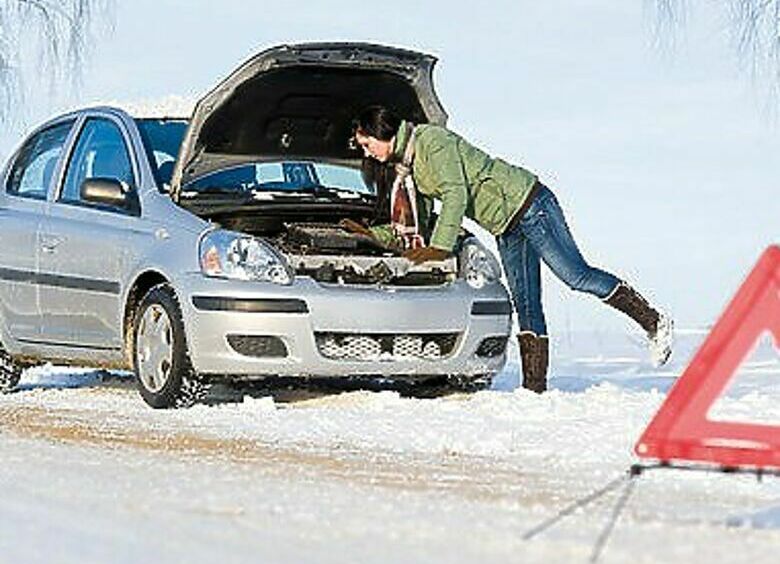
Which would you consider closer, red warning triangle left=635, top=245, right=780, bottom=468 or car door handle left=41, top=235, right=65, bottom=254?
red warning triangle left=635, top=245, right=780, bottom=468

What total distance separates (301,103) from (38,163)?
5.69 feet

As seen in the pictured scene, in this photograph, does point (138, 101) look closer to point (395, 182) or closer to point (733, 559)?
point (395, 182)

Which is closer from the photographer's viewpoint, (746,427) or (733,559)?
(733,559)

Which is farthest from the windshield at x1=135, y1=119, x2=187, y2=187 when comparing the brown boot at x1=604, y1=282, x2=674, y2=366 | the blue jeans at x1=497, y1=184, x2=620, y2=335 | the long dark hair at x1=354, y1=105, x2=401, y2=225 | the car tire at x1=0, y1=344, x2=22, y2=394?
the brown boot at x1=604, y1=282, x2=674, y2=366

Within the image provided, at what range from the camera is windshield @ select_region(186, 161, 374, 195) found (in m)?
10.3

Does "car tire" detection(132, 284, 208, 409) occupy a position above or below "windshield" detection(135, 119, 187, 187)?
below

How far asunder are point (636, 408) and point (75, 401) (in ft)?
10.7

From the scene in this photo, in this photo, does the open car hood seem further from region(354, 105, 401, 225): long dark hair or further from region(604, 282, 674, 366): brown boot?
region(604, 282, 674, 366): brown boot

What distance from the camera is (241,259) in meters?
9.22

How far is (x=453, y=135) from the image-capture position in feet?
32.8

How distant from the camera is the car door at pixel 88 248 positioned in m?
9.86

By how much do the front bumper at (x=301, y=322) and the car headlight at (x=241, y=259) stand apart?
0.22ft

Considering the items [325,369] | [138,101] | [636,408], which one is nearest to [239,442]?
[325,369]

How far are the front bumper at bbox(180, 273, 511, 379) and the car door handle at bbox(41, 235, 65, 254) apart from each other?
→ 1297 millimetres
